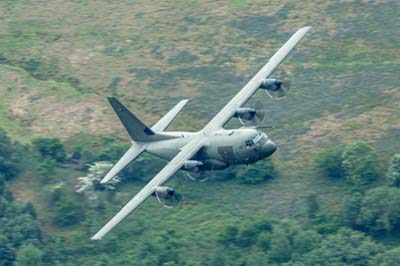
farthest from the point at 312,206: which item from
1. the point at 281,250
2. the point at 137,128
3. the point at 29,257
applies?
the point at 29,257

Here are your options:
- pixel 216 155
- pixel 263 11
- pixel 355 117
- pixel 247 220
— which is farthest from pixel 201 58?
pixel 216 155

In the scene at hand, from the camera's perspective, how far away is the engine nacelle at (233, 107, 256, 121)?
351ft

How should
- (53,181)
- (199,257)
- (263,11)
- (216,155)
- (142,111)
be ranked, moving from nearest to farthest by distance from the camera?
(216,155) → (199,257) → (53,181) → (142,111) → (263,11)

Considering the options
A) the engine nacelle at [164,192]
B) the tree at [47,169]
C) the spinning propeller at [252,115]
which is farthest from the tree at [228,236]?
the tree at [47,169]

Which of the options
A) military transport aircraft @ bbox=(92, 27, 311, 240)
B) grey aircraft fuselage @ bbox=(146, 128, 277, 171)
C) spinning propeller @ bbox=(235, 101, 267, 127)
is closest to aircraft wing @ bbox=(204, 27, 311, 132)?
military transport aircraft @ bbox=(92, 27, 311, 240)

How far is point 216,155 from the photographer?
10319 centimetres

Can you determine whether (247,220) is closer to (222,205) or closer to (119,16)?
(222,205)

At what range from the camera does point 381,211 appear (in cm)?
11269

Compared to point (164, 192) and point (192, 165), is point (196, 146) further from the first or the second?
point (164, 192)

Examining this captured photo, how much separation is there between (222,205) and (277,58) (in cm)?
1293

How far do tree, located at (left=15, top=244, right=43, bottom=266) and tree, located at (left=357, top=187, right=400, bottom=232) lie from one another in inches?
1000

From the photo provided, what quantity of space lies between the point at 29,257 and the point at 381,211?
27.9 m

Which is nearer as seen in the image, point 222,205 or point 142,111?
point 222,205

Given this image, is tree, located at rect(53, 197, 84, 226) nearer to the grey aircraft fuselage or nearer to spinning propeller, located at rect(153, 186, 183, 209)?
the grey aircraft fuselage
